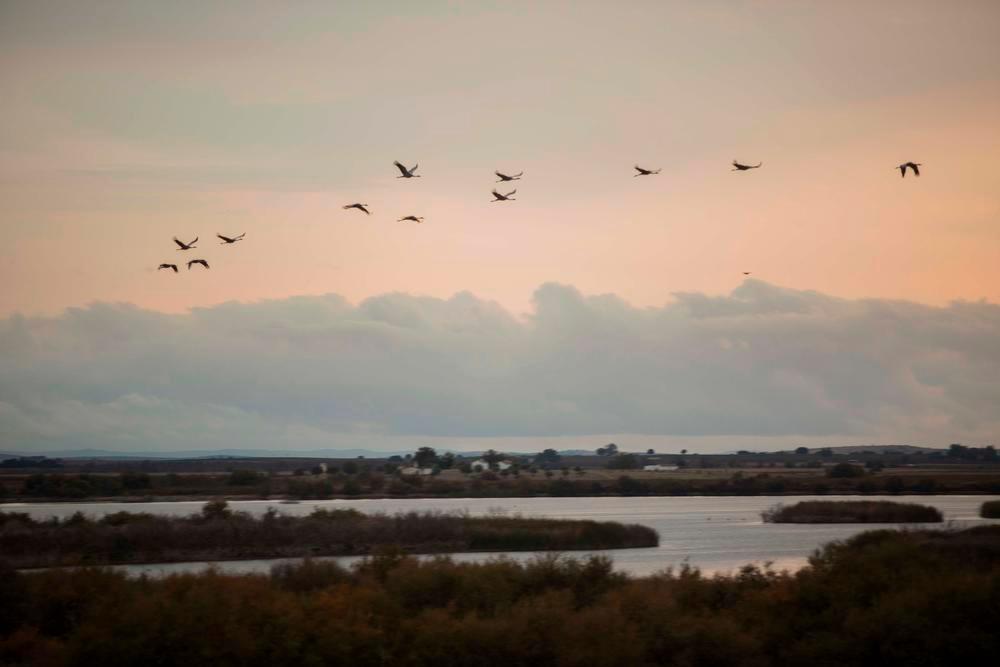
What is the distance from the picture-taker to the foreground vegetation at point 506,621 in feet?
74.4

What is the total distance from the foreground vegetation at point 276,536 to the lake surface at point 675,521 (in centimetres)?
174

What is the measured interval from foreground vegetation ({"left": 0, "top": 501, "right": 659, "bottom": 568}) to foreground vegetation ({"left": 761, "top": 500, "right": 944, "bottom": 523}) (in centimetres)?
2031

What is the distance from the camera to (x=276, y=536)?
57.1m

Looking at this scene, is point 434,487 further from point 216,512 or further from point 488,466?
→ point 216,512

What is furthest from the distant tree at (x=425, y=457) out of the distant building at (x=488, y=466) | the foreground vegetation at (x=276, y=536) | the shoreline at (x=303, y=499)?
the foreground vegetation at (x=276, y=536)

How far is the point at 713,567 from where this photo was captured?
1847 inches

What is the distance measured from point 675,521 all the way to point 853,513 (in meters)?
12.6

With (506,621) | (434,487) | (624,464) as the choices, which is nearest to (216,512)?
(506,621)

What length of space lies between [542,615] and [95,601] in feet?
37.4

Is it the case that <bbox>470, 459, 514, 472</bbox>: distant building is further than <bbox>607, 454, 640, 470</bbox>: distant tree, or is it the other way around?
<bbox>607, 454, 640, 470</bbox>: distant tree

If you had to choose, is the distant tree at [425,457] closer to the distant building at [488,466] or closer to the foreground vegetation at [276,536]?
the distant building at [488,466]

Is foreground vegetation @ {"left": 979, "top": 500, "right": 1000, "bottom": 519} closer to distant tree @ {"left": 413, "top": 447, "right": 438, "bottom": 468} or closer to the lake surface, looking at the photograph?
the lake surface

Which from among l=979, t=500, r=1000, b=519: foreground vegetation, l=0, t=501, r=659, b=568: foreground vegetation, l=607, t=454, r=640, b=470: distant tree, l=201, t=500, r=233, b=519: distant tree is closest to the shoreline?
l=979, t=500, r=1000, b=519: foreground vegetation

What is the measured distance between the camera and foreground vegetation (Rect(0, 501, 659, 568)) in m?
52.9
